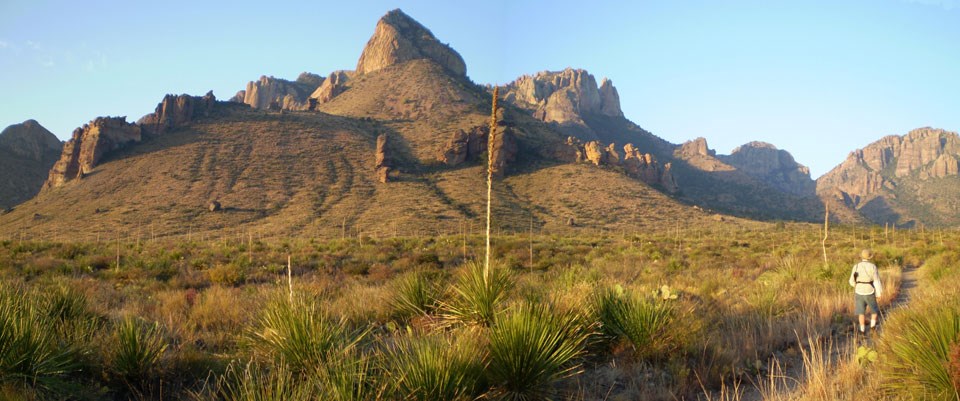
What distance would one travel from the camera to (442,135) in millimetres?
80438

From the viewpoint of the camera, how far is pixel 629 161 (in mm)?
82250

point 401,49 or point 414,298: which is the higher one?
point 401,49

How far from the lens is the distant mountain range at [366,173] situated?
52000 mm

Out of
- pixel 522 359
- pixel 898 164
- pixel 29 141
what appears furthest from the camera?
pixel 898 164

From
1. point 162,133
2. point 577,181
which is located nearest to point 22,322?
point 577,181

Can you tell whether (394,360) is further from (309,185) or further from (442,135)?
A: (442,135)

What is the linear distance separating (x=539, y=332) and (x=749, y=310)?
605 cm

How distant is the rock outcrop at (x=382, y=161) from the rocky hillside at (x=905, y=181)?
90.8 meters

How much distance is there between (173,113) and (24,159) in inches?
1640

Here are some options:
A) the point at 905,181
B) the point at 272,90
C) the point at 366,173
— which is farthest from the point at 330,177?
the point at 905,181

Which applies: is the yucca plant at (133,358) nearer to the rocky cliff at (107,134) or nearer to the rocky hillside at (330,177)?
the rocky hillside at (330,177)

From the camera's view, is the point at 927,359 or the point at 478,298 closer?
the point at 927,359

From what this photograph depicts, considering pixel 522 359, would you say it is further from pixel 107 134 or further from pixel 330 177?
pixel 107 134

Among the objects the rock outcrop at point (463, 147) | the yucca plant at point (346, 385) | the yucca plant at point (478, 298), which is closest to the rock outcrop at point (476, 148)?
the rock outcrop at point (463, 147)
